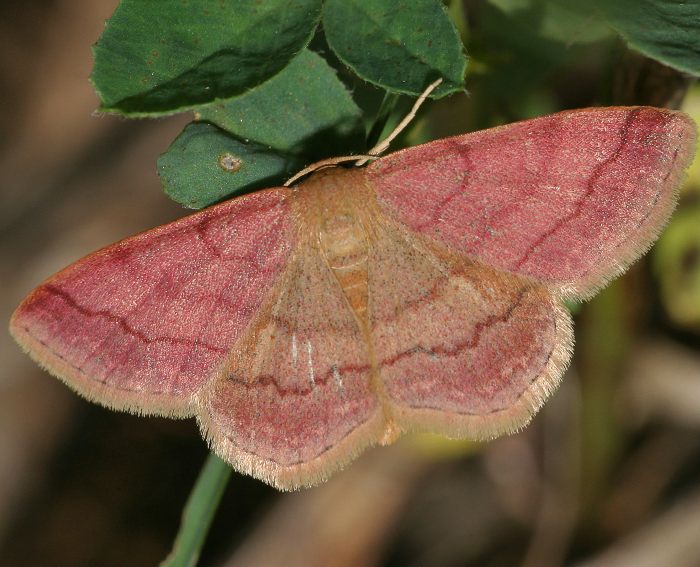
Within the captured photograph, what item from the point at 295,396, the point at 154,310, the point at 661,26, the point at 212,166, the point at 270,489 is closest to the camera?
the point at 661,26

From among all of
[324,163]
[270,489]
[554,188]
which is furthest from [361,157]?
[270,489]

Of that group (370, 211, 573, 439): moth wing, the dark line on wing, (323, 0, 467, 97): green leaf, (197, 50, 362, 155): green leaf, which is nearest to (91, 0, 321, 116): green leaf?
(323, 0, 467, 97): green leaf

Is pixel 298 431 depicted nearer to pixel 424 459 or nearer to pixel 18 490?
pixel 424 459

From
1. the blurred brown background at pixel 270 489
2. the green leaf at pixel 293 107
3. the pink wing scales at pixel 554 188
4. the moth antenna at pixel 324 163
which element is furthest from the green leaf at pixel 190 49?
the blurred brown background at pixel 270 489

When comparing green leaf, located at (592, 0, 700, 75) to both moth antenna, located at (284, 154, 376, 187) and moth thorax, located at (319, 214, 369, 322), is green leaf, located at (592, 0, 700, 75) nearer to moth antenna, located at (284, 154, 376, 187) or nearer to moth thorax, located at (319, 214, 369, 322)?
moth antenna, located at (284, 154, 376, 187)

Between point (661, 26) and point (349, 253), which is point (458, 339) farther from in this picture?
point (661, 26)

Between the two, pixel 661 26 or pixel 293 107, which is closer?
pixel 661 26
